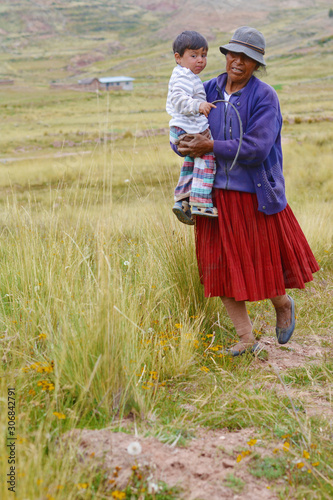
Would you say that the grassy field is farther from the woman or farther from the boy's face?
the boy's face

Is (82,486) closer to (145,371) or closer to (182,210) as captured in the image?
(145,371)

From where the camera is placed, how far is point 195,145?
115 inches

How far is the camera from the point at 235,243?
3047 mm

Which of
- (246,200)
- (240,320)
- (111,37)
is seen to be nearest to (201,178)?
(246,200)

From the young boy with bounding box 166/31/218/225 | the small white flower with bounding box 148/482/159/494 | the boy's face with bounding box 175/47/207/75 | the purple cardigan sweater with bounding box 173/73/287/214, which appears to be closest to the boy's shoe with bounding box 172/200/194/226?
the young boy with bounding box 166/31/218/225

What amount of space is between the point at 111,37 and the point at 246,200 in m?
185

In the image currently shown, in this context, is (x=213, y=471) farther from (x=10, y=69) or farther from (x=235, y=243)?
(x=10, y=69)

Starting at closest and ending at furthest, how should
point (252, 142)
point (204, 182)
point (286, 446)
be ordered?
point (286, 446) → point (252, 142) → point (204, 182)

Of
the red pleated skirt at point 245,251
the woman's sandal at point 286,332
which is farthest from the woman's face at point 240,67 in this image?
the woman's sandal at point 286,332

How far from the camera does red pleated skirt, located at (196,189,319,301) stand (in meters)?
3.02

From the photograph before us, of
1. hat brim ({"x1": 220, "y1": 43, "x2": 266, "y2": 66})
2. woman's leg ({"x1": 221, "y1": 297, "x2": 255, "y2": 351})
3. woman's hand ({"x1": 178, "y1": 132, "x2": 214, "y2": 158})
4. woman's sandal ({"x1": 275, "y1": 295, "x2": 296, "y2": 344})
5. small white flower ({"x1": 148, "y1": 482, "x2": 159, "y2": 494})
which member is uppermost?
hat brim ({"x1": 220, "y1": 43, "x2": 266, "y2": 66})

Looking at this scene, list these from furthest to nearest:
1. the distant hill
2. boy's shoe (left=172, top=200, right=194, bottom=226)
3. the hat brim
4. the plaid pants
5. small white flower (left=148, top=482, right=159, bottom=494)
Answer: the distant hill → boy's shoe (left=172, top=200, right=194, bottom=226) → the plaid pants → the hat brim → small white flower (left=148, top=482, right=159, bottom=494)

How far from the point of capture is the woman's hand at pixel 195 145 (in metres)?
2.90

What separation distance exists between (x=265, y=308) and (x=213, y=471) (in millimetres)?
2396
